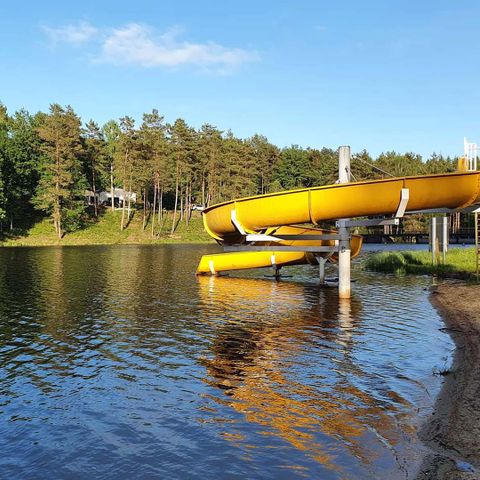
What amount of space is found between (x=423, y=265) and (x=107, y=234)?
178ft

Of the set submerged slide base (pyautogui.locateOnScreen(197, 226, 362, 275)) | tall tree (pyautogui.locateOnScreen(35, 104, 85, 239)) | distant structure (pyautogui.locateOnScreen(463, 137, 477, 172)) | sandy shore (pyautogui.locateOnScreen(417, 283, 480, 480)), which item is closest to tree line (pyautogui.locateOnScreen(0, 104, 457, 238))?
tall tree (pyautogui.locateOnScreen(35, 104, 85, 239))

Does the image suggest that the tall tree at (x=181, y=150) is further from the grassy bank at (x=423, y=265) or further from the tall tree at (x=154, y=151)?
the grassy bank at (x=423, y=265)

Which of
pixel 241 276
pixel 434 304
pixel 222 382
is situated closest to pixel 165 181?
pixel 241 276

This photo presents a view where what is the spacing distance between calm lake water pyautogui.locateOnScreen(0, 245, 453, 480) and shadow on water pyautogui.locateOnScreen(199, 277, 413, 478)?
34 mm

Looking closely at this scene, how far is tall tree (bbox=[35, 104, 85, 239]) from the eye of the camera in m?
71.5

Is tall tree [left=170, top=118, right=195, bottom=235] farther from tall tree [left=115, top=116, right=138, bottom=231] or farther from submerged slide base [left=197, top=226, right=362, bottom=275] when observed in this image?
submerged slide base [left=197, top=226, right=362, bottom=275]

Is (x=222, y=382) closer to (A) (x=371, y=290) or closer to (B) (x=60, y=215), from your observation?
(A) (x=371, y=290)

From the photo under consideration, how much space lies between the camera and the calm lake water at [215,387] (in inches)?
246

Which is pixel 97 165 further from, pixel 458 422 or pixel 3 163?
pixel 458 422

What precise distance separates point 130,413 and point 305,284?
60.6ft

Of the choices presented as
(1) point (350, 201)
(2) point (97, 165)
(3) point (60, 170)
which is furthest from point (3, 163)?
(1) point (350, 201)

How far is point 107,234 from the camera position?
7581cm

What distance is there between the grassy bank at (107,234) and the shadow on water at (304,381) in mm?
57591

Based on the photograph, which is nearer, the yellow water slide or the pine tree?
the yellow water slide
